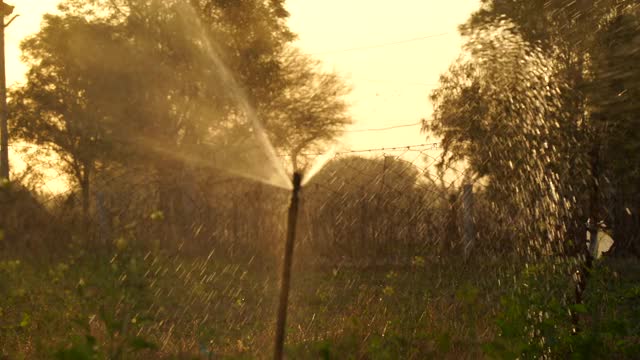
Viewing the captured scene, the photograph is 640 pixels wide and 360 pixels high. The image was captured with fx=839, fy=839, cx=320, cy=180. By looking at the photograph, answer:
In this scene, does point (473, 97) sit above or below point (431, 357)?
above

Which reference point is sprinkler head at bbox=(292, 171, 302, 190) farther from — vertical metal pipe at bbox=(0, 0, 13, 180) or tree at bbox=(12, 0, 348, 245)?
tree at bbox=(12, 0, 348, 245)

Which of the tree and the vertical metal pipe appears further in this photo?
the tree

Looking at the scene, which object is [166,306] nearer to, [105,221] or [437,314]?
[437,314]

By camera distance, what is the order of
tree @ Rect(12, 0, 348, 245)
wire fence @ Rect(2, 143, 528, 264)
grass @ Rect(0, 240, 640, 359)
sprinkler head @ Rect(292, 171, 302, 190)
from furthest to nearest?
tree @ Rect(12, 0, 348, 245) < wire fence @ Rect(2, 143, 528, 264) < grass @ Rect(0, 240, 640, 359) < sprinkler head @ Rect(292, 171, 302, 190)

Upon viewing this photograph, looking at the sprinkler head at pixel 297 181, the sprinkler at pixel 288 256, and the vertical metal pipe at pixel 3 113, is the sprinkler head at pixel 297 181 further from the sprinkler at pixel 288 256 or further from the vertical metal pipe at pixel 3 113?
the vertical metal pipe at pixel 3 113

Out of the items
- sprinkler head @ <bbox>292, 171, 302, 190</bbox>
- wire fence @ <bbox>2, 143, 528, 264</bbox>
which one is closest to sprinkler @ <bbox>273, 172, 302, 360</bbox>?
sprinkler head @ <bbox>292, 171, 302, 190</bbox>

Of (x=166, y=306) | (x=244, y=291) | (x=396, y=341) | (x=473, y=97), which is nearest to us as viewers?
(x=396, y=341)

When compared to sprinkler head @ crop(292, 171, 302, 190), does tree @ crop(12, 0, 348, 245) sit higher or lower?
higher

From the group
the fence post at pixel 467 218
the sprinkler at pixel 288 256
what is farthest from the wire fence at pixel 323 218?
the sprinkler at pixel 288 256

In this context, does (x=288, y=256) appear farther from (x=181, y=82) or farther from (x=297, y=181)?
(x=181, y=82)

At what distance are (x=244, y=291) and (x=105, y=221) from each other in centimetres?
523

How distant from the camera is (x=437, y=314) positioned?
7.71m

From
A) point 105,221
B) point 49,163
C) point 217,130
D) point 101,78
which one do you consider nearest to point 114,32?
point 101,78

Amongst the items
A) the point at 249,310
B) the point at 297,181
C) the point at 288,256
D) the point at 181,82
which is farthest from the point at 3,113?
the point at 297,181
